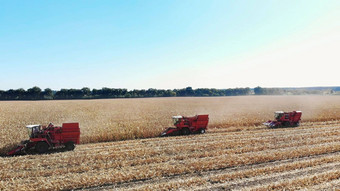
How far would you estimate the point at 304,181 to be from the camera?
8758 mm

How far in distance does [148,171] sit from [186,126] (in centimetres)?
819

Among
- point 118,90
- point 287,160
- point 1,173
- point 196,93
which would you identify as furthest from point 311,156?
point 196,93

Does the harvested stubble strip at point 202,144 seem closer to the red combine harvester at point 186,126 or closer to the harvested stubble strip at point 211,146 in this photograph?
the harvested stubble strip at point 211,146

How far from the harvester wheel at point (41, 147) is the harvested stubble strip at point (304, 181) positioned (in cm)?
1124

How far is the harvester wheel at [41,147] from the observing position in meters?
12.9

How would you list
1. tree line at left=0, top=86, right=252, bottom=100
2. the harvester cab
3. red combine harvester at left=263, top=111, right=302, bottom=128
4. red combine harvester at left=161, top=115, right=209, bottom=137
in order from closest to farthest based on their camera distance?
the harvester cab → red combine harvester at left=161, top=115, right=209, bottom=137 → red combine harvester at left=263, top=111, right=302, bottom=128 → tree line at left=0, top=86, right=252, bottom=100

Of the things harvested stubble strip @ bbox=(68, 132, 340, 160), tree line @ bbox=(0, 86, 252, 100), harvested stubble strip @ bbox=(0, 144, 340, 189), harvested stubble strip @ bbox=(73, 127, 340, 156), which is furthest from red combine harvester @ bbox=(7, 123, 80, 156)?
tree line @ bbox=(0, 86, 252, 100)

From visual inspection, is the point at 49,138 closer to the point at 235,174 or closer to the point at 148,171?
the point at 148,171

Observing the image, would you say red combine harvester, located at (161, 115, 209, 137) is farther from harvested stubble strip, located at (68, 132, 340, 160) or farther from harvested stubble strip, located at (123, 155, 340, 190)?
harvested stubble strip, located at (123, 155, 340, 190)

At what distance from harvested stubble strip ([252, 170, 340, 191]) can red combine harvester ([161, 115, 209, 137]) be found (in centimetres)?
951

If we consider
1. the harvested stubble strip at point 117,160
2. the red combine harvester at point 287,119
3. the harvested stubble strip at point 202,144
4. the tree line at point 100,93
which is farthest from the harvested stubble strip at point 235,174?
the tree line at point 100,93

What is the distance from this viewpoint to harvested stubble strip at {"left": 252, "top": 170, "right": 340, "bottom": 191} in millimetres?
8297

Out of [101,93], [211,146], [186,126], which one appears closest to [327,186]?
[211,146]

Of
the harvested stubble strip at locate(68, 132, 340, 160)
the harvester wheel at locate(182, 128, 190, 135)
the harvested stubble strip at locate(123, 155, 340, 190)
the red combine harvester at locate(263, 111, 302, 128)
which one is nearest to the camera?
the harvested stubble strip at locate(123, 155, 340, 190)
